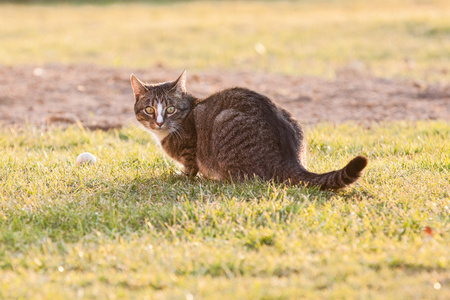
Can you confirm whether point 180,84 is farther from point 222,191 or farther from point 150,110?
point 222,191

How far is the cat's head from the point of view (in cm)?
466

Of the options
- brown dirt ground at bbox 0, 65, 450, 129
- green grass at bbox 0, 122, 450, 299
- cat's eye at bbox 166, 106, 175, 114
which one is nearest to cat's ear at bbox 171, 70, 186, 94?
cat's eye at bbox 166, 106, 175, 114

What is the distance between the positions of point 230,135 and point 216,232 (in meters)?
1.06

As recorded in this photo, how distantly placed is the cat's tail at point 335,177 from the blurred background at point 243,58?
9.82 ft

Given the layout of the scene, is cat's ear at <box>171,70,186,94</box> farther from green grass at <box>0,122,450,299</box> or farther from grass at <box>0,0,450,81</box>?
grass at <box>0,0,450,81</box>

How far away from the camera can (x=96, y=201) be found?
395 centimetres

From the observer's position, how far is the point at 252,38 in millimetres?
14070

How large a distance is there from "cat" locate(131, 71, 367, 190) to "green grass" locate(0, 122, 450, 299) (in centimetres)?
14

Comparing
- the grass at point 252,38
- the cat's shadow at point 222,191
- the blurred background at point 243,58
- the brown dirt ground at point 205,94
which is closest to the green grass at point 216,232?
the cat's shadow at point 222,191

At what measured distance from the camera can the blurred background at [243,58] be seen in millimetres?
→ 7773

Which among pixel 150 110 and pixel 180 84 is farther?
pixel 180 84

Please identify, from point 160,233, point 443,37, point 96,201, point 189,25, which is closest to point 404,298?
point 160,233

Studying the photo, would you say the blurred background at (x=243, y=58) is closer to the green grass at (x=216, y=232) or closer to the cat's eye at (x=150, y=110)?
the cat's eye at (x=150, y=110)

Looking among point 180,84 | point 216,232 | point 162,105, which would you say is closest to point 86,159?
point 162,105
